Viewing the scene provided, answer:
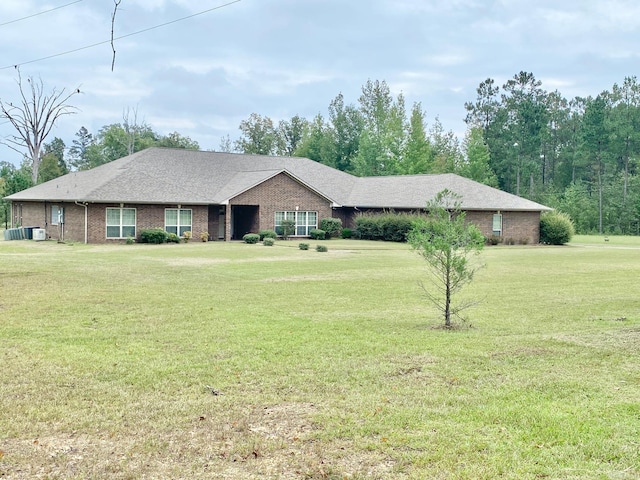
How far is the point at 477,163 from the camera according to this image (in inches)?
2552

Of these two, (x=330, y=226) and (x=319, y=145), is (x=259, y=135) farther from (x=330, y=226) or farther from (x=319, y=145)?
(x=330, y=226)

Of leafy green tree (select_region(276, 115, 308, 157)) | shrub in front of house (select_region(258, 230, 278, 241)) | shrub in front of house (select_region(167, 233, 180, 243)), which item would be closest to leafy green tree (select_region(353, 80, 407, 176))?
leafy green tree (select_region(276, 115, 308, 157))

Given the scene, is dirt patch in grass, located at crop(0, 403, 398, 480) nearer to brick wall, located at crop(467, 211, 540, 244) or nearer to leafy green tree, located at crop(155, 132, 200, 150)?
brick wall, located at crop(467, 211, 540, 244)

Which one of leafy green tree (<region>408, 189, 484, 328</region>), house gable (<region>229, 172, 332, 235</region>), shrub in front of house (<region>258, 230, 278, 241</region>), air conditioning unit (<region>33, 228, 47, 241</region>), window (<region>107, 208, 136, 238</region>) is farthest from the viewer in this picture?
house gable (<region>229, 172, 332, 235</region>)

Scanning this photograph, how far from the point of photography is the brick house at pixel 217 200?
111ft

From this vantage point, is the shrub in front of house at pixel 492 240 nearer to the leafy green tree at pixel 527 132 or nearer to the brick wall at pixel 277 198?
the brick wall at pixel 277 198

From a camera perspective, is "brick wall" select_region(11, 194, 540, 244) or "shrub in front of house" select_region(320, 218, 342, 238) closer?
"brick wall" select_region(11, 194, 540, 244)

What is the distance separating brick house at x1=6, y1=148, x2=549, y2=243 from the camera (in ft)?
111

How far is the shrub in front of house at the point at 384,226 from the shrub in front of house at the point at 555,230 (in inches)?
343

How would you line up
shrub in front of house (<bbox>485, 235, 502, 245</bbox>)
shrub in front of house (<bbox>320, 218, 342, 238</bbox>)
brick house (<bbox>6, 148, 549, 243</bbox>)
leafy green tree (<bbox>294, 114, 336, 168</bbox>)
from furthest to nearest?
leafy green tree (<bbox>294, 114, 336, 168</bbox>)
shrub in front of house (<bbox>320, 218, 342, 238</bbox>)
shrub in front of house (<bbox>485, 235, 502, 245</bbox>)
brick house (<bbox>6, 148, 549, 243</bbox>)

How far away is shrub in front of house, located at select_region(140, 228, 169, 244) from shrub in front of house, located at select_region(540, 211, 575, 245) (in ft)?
76.7

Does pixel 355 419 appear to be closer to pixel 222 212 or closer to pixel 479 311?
pixel 479 311

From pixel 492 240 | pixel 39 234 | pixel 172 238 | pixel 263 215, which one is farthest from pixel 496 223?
pixel 39 234

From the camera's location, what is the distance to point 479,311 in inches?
498
